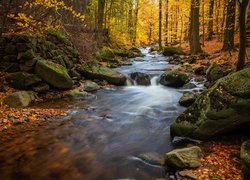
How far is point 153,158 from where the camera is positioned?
18.7ft

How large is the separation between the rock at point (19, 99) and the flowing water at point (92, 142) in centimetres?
Result: 110

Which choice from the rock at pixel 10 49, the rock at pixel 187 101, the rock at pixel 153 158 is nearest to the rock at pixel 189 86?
the rock at pixel 187 101

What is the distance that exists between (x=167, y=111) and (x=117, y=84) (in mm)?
4327

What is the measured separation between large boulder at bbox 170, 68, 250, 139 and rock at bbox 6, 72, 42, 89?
6.03 metres

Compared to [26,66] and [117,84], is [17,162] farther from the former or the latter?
[117,84]

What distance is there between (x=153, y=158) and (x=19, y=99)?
208 inches

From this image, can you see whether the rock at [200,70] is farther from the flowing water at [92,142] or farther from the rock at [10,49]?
the rock at [10,49]

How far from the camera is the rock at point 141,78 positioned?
44.1 ft

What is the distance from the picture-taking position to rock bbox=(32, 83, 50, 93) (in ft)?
32.6

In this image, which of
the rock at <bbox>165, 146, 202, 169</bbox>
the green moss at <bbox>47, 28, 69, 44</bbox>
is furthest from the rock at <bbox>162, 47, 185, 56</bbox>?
the rock at <bbox>165, 146, 202, 169</bbox>

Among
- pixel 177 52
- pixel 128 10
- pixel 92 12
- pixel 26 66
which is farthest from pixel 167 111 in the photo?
pixel 128 10

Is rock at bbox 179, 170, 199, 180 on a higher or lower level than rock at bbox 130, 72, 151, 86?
lower

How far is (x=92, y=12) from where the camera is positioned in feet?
85.6

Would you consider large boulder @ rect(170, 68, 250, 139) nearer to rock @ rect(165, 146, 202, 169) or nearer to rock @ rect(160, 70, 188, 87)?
rock @ rect(165, 146, 202, 169)
